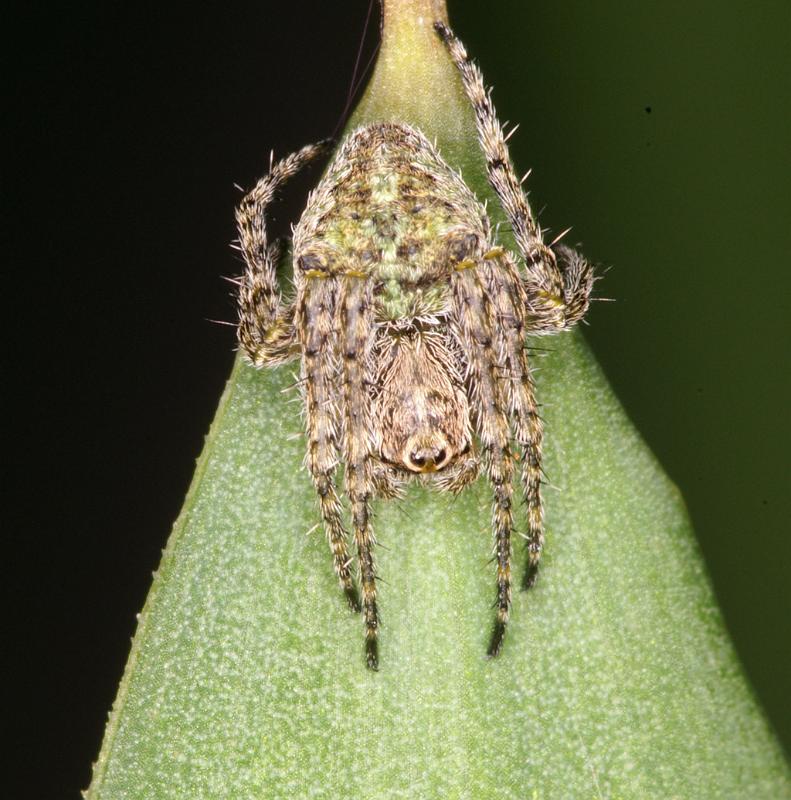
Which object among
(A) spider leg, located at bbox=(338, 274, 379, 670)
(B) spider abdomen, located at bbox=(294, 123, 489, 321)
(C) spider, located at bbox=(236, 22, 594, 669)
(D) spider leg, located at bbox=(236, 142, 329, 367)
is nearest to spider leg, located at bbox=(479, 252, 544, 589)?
(C) spider, located at bbox=(236, 22, 594, 669)

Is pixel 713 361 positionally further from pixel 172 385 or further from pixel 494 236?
pixel 172 385

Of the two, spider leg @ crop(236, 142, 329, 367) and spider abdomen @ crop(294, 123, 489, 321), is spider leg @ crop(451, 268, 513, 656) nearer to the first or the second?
spider abdomen @ crop(294, 123, 489, 321)

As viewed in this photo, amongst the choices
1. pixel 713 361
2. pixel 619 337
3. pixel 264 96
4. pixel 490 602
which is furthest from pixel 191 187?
pixel 490 602

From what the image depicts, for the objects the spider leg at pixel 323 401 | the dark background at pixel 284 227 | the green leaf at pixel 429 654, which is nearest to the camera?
the green leaf at pixel 429 654

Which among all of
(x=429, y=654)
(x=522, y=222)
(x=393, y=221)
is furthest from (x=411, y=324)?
(x=429, y=654)

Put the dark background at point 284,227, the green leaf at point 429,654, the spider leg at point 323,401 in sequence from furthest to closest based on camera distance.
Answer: the dark background at point 284,227
the spider leg at point 323,401
the green leaf at point 429,654

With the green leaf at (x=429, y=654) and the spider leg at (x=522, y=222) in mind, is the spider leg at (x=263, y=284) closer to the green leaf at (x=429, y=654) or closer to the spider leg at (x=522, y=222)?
the green leaf at (x=429, y=654)

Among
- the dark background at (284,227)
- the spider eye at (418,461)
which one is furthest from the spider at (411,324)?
the dark background at (284,227)
